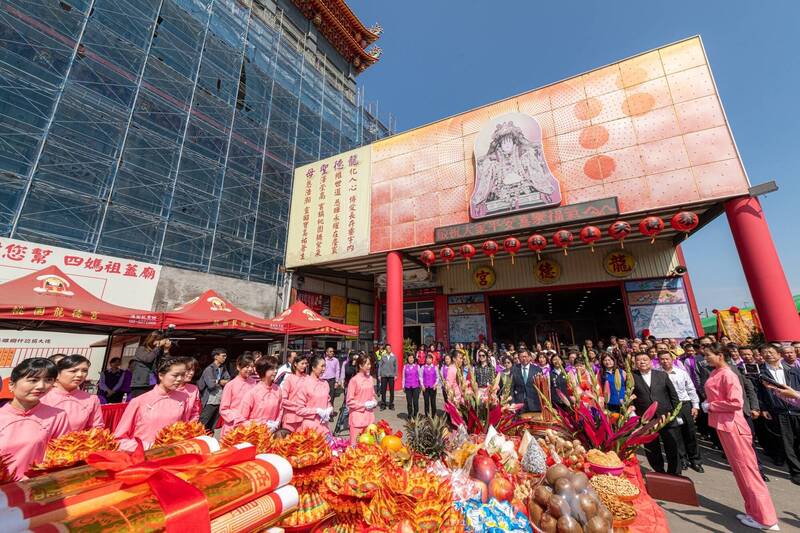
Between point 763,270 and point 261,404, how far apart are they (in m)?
11.6

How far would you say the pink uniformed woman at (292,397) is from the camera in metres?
4.22

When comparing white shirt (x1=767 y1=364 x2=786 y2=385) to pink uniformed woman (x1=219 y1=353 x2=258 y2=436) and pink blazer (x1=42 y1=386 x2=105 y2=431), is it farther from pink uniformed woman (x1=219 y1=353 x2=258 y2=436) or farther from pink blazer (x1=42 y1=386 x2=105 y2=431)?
pink blazer (x1=42 y1=386 x2=105 y2=431)

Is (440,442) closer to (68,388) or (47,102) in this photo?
(68,388)

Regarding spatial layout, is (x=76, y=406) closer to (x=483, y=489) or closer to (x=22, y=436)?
(x=22, y=436)

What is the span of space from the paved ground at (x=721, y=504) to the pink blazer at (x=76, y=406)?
564 centimetres

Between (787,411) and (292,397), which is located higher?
(292,397)

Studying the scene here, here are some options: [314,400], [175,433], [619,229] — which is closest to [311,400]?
[314,400]

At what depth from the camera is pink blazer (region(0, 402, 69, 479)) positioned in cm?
199

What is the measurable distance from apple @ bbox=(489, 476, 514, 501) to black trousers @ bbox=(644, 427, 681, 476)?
13.1ft

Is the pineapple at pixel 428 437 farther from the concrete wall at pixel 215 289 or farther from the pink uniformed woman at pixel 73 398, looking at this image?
the concrete wall at pixel 215 289

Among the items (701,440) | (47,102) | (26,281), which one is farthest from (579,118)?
(47,102)

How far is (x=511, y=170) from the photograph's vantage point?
11.1 m

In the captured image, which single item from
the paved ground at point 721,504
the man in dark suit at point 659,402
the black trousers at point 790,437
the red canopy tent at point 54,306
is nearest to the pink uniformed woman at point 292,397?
the red canopy tent at point 54,306

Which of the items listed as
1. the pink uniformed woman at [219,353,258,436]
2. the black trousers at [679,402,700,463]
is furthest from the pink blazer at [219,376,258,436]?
the black trousers at [679,402,700,463]
